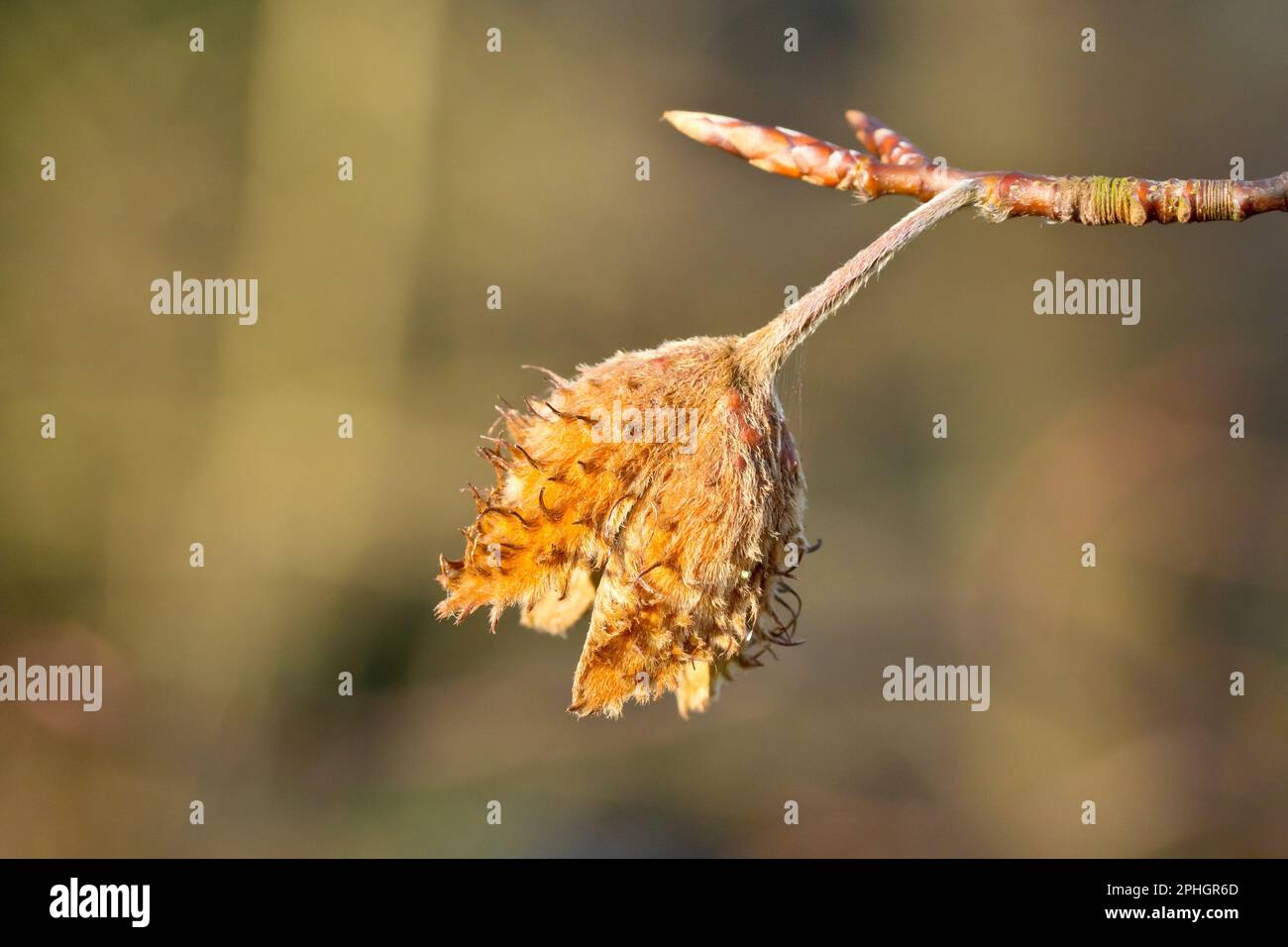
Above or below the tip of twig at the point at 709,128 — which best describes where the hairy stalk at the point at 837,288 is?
below

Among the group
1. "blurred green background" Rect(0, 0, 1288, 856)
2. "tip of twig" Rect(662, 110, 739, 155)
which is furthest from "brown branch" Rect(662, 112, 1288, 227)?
"blurred green background" Rect(0, 0, 1288, 856)

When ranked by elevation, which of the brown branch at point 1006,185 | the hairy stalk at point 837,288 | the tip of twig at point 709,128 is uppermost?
the tip of twig at point 709,128

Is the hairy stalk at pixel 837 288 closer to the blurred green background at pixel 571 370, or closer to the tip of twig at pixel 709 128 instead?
the tip of twig at pixel 709 128

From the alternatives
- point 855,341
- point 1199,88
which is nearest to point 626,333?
point 855,341

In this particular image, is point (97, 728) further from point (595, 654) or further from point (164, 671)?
point (595, 654)

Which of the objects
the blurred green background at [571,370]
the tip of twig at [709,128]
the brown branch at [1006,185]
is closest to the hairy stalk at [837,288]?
the brown branch at [1006,185]

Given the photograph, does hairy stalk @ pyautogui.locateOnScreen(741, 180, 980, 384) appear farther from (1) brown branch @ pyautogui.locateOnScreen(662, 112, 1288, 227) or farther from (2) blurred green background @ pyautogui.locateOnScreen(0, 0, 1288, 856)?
(2) blurred green background @ pyautogui.locateOnScreen(0, 0, 1288, 856)
